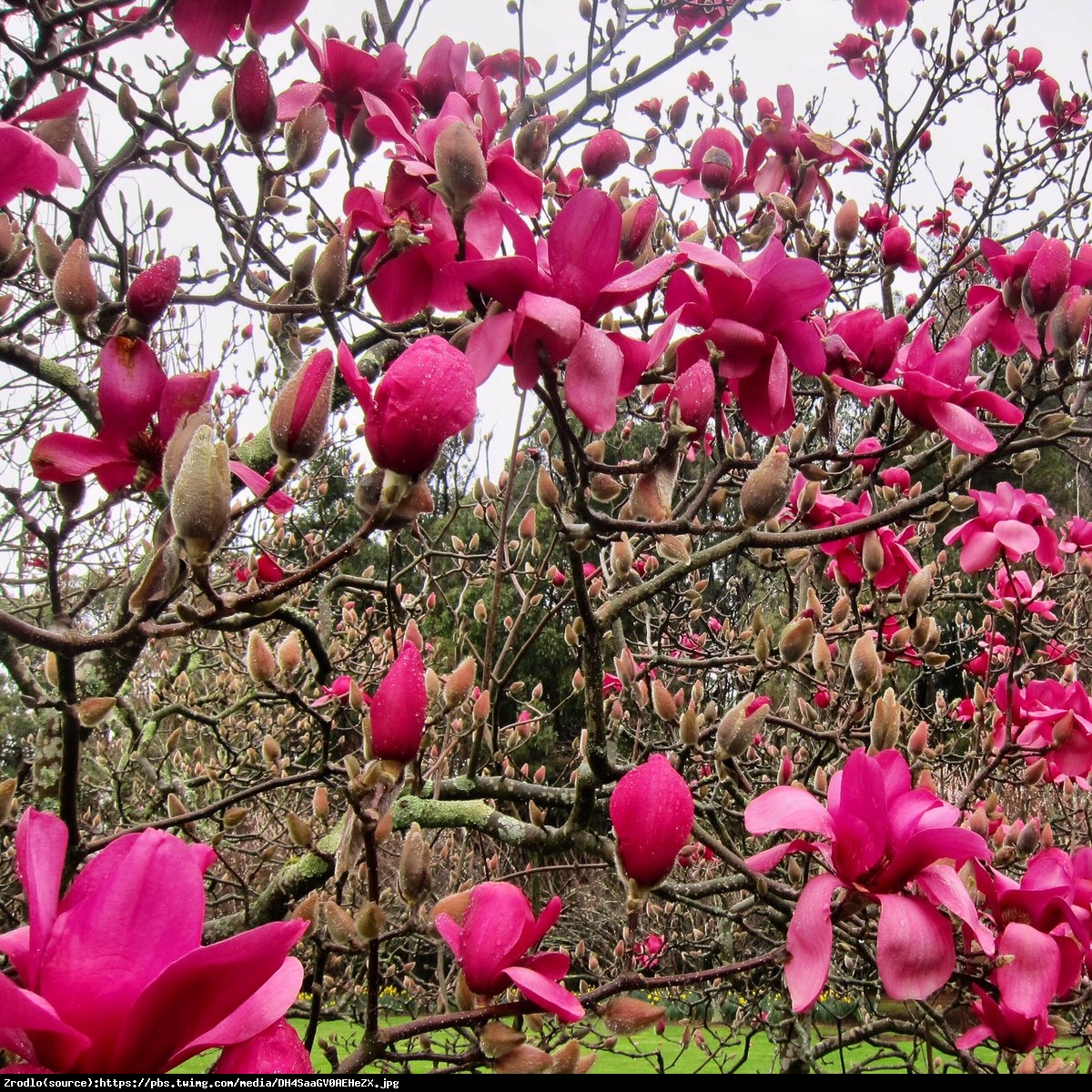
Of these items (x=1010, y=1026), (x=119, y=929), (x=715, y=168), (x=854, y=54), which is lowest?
(x=1010, y=1026)

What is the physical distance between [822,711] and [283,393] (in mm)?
2725

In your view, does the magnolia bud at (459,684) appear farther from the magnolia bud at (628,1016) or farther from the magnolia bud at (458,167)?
the magnolia bud at (458,167)

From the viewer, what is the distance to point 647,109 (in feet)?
10.3

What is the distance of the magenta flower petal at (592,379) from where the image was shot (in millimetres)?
638

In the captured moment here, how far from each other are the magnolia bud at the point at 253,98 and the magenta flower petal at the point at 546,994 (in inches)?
36.9

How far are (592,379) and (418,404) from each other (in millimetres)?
142

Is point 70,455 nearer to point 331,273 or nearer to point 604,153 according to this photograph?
point 331,273

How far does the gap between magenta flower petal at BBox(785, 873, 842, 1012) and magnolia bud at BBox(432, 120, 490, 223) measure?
65 centimetres

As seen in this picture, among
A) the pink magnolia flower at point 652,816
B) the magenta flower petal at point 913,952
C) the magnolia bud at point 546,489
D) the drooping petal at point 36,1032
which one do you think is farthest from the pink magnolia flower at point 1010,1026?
the drooping petal at point 36,1032

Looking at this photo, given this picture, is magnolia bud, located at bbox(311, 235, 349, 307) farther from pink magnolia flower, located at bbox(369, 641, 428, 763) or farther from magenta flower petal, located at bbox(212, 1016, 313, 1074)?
magenta flower petal, located at bbox(212, 1016, 313, 1074)

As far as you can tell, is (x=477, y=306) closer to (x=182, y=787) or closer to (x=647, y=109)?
(x=182, y=787)

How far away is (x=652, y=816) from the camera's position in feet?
2.12

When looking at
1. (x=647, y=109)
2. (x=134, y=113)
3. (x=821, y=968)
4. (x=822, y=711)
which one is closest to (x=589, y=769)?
(x=821, y=968)

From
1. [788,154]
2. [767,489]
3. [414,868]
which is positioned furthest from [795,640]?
[788,154]
